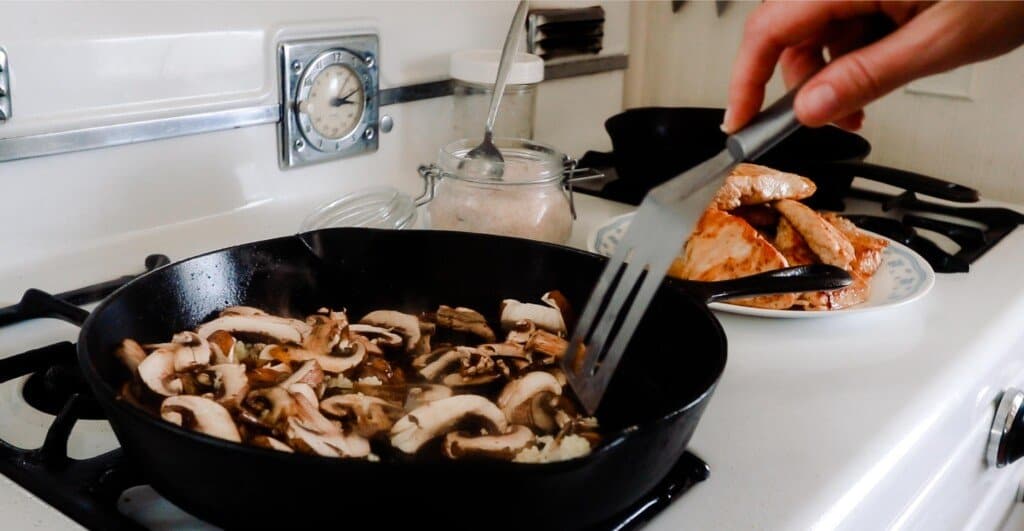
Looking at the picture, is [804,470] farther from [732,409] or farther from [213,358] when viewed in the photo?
[213,358]

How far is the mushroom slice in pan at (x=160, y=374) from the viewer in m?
0.58

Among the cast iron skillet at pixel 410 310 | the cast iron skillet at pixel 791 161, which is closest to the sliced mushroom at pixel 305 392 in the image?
the cast iron skillet at pixel 410 310

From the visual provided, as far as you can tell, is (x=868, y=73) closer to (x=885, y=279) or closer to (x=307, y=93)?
(x=885, y=279)

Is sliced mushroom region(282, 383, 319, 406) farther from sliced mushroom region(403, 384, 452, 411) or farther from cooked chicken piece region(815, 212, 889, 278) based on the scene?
cooked chicken piece region(815, 212, 889, 278)

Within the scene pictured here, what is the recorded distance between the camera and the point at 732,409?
27.1 inches

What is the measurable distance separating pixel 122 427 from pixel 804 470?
41cm

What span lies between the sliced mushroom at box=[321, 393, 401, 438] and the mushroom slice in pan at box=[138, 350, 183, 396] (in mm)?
95

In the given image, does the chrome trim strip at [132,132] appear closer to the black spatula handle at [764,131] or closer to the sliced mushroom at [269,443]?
the sliced mushroom at [269,443]

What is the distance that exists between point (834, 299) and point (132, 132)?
2.16 feet

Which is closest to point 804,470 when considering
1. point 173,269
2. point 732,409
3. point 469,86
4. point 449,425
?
point 732,409

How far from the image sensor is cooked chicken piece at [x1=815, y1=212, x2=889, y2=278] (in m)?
0.89

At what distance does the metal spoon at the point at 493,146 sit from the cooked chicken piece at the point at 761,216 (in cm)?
26

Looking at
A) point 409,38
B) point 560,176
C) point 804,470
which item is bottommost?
point 804,470

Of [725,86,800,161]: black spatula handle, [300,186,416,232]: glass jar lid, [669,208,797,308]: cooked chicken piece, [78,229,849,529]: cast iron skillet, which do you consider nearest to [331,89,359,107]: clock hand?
[300,186,416,232]: glass jar lid
